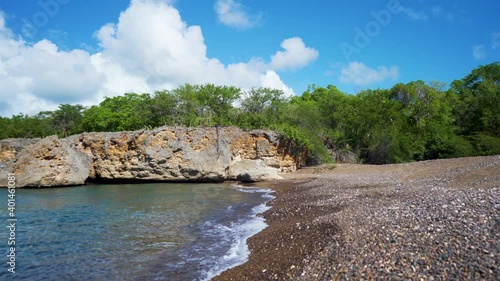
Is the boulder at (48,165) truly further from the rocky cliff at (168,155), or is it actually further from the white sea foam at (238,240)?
the white sea foam at (238,240)

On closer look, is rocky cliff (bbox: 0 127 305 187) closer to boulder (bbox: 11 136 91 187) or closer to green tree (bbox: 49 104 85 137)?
boulder (bbox: 11 136 91 187)

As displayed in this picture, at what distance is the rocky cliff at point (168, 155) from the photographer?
3388cm

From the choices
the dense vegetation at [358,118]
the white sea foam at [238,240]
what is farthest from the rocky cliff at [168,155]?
the white sea foam at [238,240]

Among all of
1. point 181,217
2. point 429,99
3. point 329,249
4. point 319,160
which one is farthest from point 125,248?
point 429,99

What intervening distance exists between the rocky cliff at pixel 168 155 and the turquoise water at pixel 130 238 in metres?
12.4

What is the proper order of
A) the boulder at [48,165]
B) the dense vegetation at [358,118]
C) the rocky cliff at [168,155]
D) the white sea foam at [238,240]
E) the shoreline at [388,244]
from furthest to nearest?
the dense vegetation at [358,118] < the rocky cliff at [168,155] < the boulder at [48,165] < the white sea foam at [238,240] < the shoreline at [388,244]

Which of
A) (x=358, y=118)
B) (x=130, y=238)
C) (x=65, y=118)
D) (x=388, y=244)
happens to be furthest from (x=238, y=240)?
(x=65, y=118)

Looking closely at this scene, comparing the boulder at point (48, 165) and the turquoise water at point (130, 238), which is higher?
the boulder at point (48, 165)

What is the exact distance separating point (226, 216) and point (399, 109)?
37920mm

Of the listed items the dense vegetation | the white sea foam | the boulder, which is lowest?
the white sea foam

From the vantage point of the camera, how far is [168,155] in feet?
114

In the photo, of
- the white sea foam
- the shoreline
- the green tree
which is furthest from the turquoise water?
the green tree

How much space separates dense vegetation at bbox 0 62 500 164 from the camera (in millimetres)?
37750

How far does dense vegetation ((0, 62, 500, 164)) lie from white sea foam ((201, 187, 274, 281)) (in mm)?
22029
